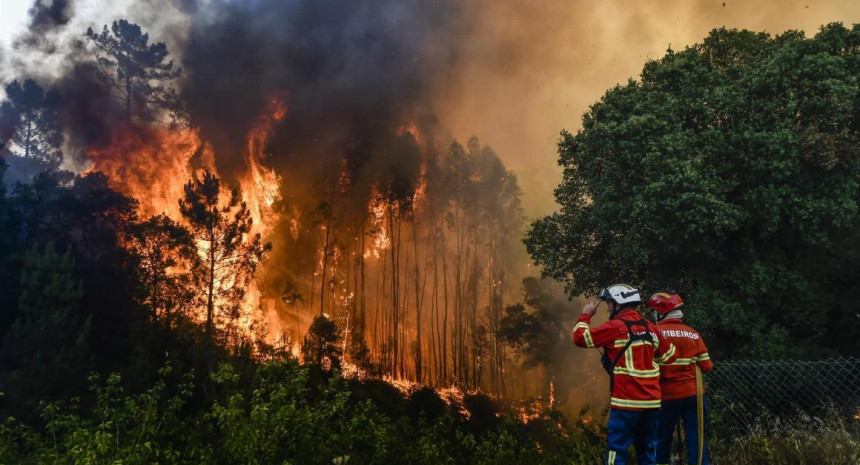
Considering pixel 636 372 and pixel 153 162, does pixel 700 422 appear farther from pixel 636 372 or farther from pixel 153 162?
pixel 153 162

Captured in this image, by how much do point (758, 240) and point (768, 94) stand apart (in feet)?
16.4

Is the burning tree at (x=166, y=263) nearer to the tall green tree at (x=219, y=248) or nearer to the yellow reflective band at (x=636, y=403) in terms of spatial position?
the tall green tree at (x=219, y=248)

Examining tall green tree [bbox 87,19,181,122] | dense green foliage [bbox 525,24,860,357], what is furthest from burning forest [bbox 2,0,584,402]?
dense green foliage [bbox 525,24,860,357]

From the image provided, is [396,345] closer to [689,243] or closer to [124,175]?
[124,175]

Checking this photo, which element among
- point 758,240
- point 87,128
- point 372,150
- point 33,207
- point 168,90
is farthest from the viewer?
point 372,150

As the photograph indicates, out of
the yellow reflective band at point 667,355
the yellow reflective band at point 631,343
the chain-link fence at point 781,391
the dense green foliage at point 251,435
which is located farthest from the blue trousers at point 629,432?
the chain-link fence at point 781,391

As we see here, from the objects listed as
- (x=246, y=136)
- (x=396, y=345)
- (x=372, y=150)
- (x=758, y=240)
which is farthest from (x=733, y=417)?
(x=246, y=136)

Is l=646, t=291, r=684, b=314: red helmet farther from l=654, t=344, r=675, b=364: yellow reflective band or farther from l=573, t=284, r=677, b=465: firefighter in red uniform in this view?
l=573, t=284, r=677, b=465: firefighter in red uniform

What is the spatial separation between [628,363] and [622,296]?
81 cm

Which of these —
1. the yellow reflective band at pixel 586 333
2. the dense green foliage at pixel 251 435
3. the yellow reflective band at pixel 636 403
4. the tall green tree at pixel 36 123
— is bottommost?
the dense green foliage at pixel 251 435

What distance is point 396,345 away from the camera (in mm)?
52250

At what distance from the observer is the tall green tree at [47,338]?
73.3 ft

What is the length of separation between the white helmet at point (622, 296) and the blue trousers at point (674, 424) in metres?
1.76

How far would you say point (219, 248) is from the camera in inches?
1426
